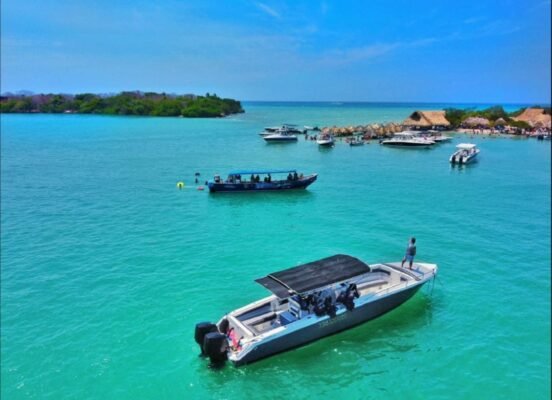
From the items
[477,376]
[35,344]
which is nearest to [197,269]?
[35,344]

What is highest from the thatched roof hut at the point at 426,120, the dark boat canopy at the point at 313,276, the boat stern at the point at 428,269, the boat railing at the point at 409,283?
the thatched roof hut at the point at 426,120

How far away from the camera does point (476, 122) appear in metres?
104

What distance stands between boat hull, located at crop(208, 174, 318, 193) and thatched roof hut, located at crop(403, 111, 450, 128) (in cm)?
6836

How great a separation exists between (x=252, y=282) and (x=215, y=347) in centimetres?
718

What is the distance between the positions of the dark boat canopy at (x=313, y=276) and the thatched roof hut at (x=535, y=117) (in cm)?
10043

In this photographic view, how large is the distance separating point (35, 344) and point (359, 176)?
41.1 meters

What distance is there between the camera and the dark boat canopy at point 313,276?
15883 millimetres

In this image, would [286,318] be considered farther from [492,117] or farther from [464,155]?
[492,117]

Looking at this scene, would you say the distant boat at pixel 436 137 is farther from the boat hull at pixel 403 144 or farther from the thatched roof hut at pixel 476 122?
the thatched roof hut at pixel 476 122

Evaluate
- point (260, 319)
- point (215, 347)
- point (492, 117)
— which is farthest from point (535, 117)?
point (215, 347)

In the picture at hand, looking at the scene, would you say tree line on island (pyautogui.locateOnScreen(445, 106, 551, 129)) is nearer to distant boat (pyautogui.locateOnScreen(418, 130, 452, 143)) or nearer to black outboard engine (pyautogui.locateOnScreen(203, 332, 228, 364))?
distant boat (pyautogui.locateOnScreen(418, 130, 452, 143))

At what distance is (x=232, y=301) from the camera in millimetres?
19938

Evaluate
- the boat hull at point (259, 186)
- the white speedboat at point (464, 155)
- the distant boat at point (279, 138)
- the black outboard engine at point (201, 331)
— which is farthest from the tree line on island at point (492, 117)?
the black outboard engine at point (201, 331)

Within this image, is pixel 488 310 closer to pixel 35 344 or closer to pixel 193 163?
pixel 35 344
